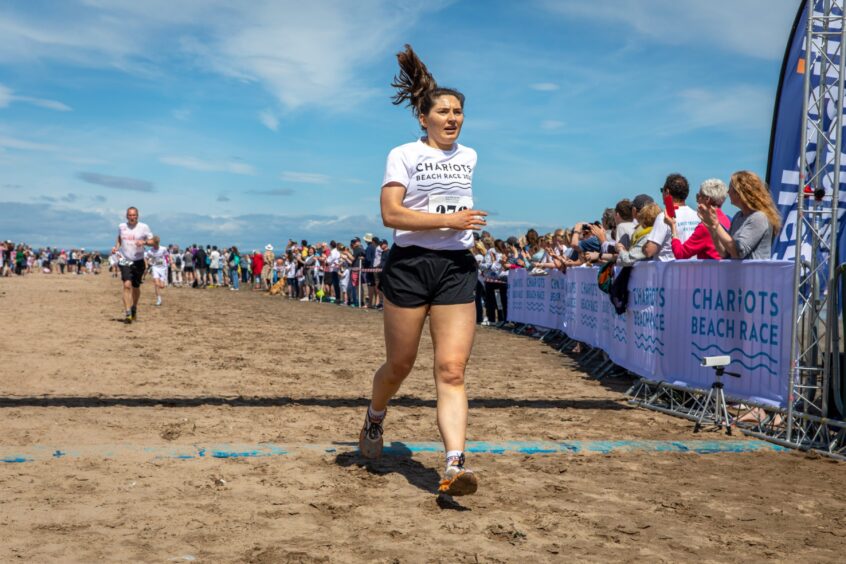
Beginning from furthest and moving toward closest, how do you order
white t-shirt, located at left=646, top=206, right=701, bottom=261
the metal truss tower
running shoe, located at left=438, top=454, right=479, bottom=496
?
white t-shirt, located at left=646, top=206, right=701, bottom=261, the metal truss tower, running shoe, located at left=438, top=454, right=479, bottom=496

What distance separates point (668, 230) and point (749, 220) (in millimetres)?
1539

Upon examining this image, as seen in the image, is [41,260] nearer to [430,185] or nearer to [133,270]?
[133,270]

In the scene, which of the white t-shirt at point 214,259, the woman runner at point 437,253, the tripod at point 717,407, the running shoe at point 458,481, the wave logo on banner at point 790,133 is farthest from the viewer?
the white t-shirt at point 214,259

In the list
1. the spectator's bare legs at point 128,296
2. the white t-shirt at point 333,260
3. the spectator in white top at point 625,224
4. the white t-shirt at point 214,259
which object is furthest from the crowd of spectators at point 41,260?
the spectator in white top at point 625,224

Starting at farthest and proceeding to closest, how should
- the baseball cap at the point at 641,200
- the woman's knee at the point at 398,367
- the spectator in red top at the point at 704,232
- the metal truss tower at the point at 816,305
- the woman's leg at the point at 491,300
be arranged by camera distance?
1. the woman's leg at the point at 491,300
2. the baseball cap at the point at 641,200
3. the spectator in red top at the point at 704,232
4. the metal truss tower at the point at 816,305
5. the woman's knee at the point at 398,367

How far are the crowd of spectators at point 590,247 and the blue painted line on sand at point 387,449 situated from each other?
167 centimetres

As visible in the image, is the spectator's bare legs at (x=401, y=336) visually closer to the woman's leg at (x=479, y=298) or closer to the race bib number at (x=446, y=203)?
the race bib number at (x=446, y=203)

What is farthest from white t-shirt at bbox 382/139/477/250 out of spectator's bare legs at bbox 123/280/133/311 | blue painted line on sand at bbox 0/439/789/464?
spectator's bare legs at bbox 123/280/133/311

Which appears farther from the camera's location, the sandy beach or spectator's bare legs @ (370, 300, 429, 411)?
spectator's bare legs @ (370, 300, 429, 411)

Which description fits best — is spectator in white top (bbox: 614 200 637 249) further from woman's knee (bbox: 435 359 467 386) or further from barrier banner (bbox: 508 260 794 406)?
woman's knee (bbox: 435 359 467 386)

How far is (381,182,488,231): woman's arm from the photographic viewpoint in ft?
13.9

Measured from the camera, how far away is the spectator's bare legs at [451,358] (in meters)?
4.28

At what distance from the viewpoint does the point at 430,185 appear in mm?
4391

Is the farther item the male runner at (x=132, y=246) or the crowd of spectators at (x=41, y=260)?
the crowd of spectators at (x=41, y=260)
